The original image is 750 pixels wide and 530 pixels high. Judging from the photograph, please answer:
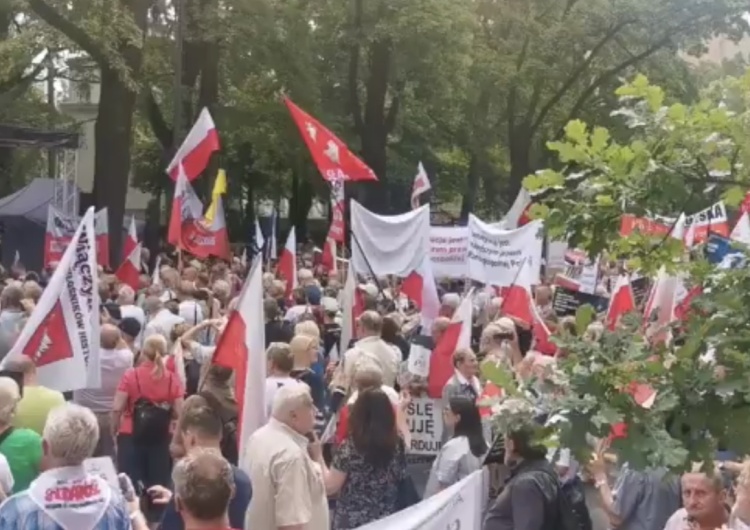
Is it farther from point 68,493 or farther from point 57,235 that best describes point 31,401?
point 57,235

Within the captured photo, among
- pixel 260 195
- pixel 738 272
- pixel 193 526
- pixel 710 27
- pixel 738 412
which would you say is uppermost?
pixel 710 27

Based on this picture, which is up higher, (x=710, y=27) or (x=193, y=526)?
(x=710, y=27)

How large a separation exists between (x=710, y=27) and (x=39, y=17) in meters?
17.6

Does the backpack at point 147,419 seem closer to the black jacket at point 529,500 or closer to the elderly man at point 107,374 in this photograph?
the elderly man at point 107,374

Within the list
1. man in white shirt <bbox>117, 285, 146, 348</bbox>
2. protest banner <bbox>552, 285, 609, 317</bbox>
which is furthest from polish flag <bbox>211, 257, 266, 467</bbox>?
protest banner <bbox>552, 285, 609, 317</bbox>

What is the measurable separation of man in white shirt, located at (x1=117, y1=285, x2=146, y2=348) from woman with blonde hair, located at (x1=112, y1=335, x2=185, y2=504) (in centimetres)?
227

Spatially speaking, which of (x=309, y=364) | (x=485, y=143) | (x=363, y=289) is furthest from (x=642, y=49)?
(x=309, y=364)

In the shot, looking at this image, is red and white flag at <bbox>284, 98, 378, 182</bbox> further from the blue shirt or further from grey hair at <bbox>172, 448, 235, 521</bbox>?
grey hair at <bbox>172, 448, 235, 521</bbox>

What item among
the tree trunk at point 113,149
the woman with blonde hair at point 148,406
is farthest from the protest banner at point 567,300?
the tree trunk at point 113,149

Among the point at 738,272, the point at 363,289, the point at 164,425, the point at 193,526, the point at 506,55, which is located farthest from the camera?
the point at 506,55

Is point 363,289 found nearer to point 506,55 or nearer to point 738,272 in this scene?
point 738,272

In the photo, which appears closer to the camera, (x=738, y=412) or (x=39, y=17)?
(x=738, y=412)

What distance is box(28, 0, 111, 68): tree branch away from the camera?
23.4m

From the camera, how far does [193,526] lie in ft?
13.5
